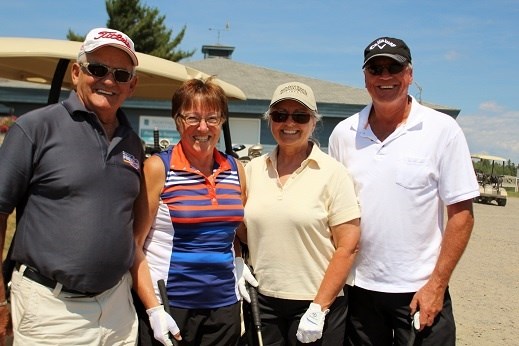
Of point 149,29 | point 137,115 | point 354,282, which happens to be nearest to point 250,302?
point 354,282

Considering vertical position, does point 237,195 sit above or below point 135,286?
above

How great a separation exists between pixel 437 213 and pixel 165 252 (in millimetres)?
1381

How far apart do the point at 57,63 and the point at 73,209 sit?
5.71 feet

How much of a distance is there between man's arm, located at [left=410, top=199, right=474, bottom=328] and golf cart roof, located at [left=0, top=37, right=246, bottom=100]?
5.32 ft

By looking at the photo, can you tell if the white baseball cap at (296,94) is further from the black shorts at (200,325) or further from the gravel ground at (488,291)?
the gravel ground at (488,291)

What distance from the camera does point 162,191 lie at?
8.95ft

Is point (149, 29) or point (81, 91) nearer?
point (81, 91)

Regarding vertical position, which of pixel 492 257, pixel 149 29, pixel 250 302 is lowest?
pixel 492 257

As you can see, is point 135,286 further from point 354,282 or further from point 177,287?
point 354,282

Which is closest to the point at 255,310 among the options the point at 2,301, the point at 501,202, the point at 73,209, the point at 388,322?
the point at 388,322

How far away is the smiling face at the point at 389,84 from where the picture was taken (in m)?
2.95

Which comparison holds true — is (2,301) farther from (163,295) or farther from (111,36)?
(111,36)

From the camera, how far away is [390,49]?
291 centimetres

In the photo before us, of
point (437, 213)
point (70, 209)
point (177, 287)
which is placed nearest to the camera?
point (70, 209)
